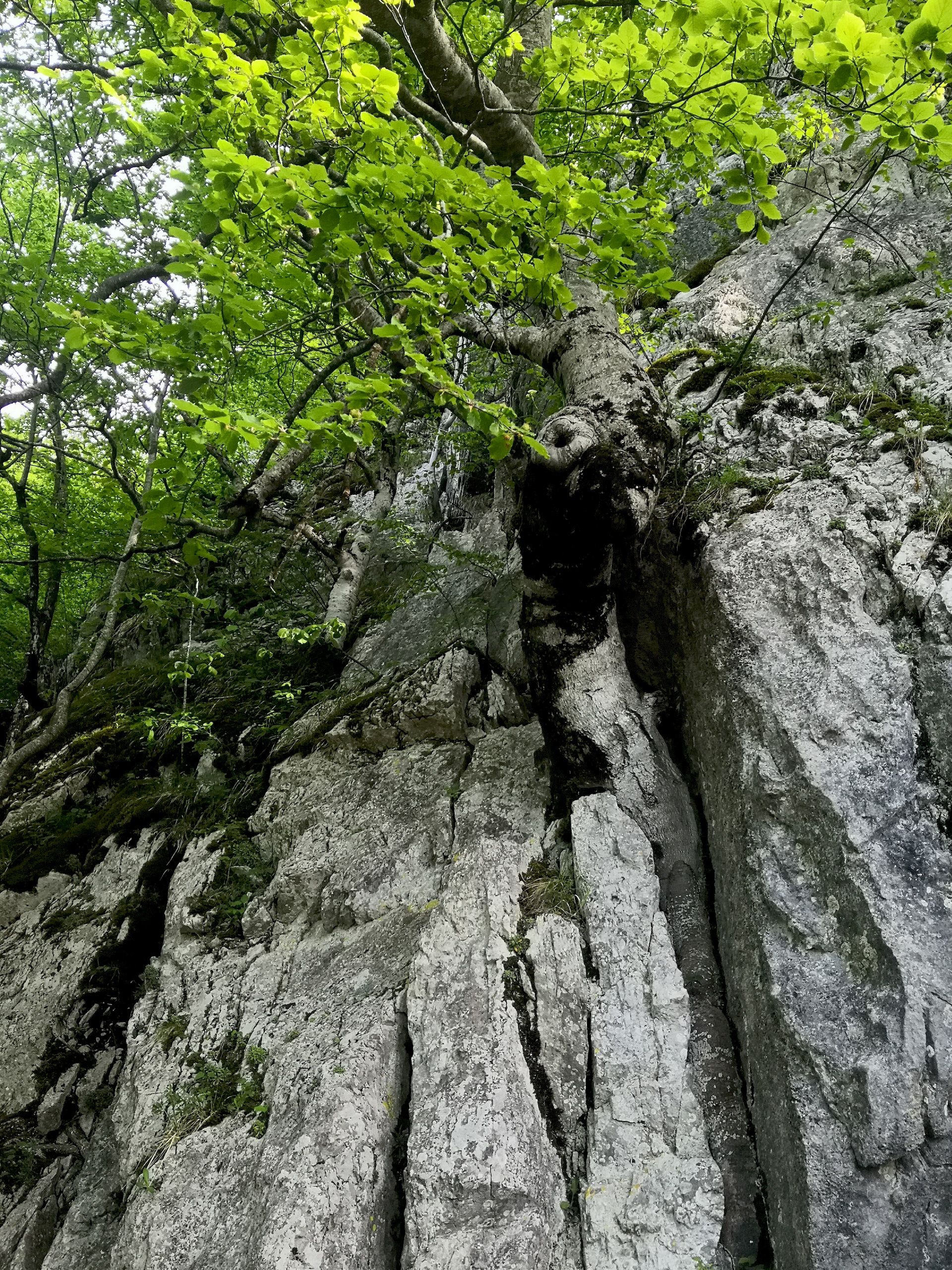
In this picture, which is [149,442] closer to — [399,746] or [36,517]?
[36,517]

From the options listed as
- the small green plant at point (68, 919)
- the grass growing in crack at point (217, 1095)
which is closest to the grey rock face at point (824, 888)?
the grass growing in crack at point (217, 1095)

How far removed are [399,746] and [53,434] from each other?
5231 mm

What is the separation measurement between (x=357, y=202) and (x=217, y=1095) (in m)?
6.19

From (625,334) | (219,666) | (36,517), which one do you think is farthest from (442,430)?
(36,517)

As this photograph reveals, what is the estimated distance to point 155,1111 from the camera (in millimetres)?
4750

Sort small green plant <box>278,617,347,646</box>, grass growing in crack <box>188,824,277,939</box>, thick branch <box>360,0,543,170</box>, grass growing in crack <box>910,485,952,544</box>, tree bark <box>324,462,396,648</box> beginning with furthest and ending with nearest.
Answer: tree bark <box>324,462,396,648</box> → small green plant <box>278,617,347,646</box> → grass growing in crack <box>188,824,277,939</box> → thick branch <box>360,0,543,170</box> → grass growing in crack <box>910,485,952,544</box>

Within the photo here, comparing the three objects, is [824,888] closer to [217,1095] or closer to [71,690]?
[217,1095]

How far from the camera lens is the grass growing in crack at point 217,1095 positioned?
4516 mm

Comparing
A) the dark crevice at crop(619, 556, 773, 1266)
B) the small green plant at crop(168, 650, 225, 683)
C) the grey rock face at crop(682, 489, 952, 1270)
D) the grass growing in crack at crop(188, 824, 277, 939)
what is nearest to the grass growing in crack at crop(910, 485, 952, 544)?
the grey rock face at crop(682, 489, 952, 1270)

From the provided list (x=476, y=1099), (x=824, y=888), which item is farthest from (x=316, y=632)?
(x=824, y=888)

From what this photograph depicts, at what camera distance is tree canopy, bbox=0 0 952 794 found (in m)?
4.23

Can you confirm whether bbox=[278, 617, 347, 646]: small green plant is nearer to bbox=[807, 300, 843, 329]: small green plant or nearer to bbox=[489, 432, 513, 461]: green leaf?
bbox=[489, 432, 513, 461]: green leaf

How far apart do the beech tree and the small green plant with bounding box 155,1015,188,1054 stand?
2.39 meters

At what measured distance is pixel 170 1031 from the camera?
205 inches
